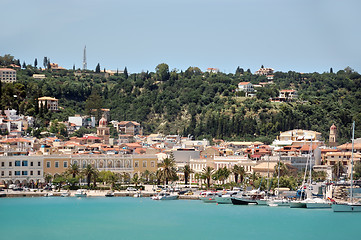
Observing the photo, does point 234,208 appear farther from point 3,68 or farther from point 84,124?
point 3,68

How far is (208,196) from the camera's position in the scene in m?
81.2

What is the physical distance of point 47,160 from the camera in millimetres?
91750

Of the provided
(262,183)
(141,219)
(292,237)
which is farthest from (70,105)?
(292,237)

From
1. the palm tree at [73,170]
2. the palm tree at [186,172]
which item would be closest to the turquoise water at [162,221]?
the palm tree at [73,170]

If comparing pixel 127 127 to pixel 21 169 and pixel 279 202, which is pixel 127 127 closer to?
pixel 21 169

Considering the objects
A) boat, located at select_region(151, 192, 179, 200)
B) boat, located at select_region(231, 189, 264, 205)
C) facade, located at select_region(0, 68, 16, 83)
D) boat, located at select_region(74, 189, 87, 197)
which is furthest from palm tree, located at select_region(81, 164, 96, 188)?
facade, located at select_region(0, 68, 16, 83)

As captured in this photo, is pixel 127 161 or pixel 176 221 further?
pixel 127 161

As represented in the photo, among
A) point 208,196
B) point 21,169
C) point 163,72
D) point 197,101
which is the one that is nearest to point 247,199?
point 208,196

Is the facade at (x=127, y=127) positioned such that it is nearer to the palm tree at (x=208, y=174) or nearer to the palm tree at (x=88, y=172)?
the palm tree at (x=208, y=174)

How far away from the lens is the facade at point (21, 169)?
8944 cm

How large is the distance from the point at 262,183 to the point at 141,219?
22630 millimetres

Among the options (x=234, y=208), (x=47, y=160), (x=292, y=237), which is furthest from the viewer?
(x=47, y=160)

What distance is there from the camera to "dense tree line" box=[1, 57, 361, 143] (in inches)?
5344

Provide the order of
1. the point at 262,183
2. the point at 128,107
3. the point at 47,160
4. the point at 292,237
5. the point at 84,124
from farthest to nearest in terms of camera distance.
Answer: the point at 128,107 → the point at 84,124 → the point at 47,160 → the point at 262,183 → the point at 292,237
